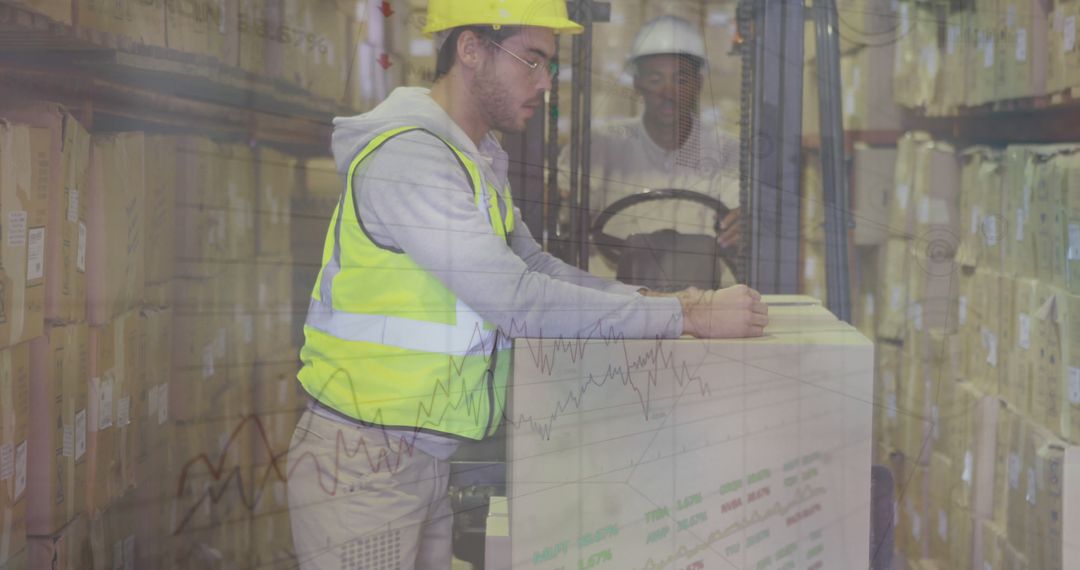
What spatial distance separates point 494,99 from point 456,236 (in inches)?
6.1

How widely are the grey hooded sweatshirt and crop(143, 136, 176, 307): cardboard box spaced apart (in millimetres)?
142

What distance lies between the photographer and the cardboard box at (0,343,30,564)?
842 millimetres

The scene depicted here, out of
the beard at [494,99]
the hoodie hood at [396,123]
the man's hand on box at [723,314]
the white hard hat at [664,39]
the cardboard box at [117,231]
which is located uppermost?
the white hard hat at [664,39]

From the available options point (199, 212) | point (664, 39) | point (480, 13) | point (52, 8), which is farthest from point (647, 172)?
point (52, 8)

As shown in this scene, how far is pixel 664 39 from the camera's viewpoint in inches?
45.0

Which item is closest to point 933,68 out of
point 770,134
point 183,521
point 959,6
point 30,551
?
point 959,6

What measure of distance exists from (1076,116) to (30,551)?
4.31 ft

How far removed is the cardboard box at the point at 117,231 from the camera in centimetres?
85

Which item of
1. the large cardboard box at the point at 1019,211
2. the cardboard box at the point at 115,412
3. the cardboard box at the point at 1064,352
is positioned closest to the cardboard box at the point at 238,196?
the cardboard box at the point at 115,412

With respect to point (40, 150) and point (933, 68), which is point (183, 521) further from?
point (933, 68)

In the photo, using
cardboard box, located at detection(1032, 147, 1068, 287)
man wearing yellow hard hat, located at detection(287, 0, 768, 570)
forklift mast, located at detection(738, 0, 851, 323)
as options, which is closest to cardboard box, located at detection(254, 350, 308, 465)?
man wearing yellow hard hat, located at detection(287, 0, 768, 570)

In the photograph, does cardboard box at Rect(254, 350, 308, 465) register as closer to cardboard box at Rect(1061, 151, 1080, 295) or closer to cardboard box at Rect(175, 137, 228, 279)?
cardboard box at Rect(175, 137, 228, 279)

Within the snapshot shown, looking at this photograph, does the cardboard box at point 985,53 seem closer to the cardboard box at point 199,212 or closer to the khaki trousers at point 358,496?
the khaki trousers at point 358,496

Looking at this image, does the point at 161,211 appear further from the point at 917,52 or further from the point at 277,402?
the point at 917,52
